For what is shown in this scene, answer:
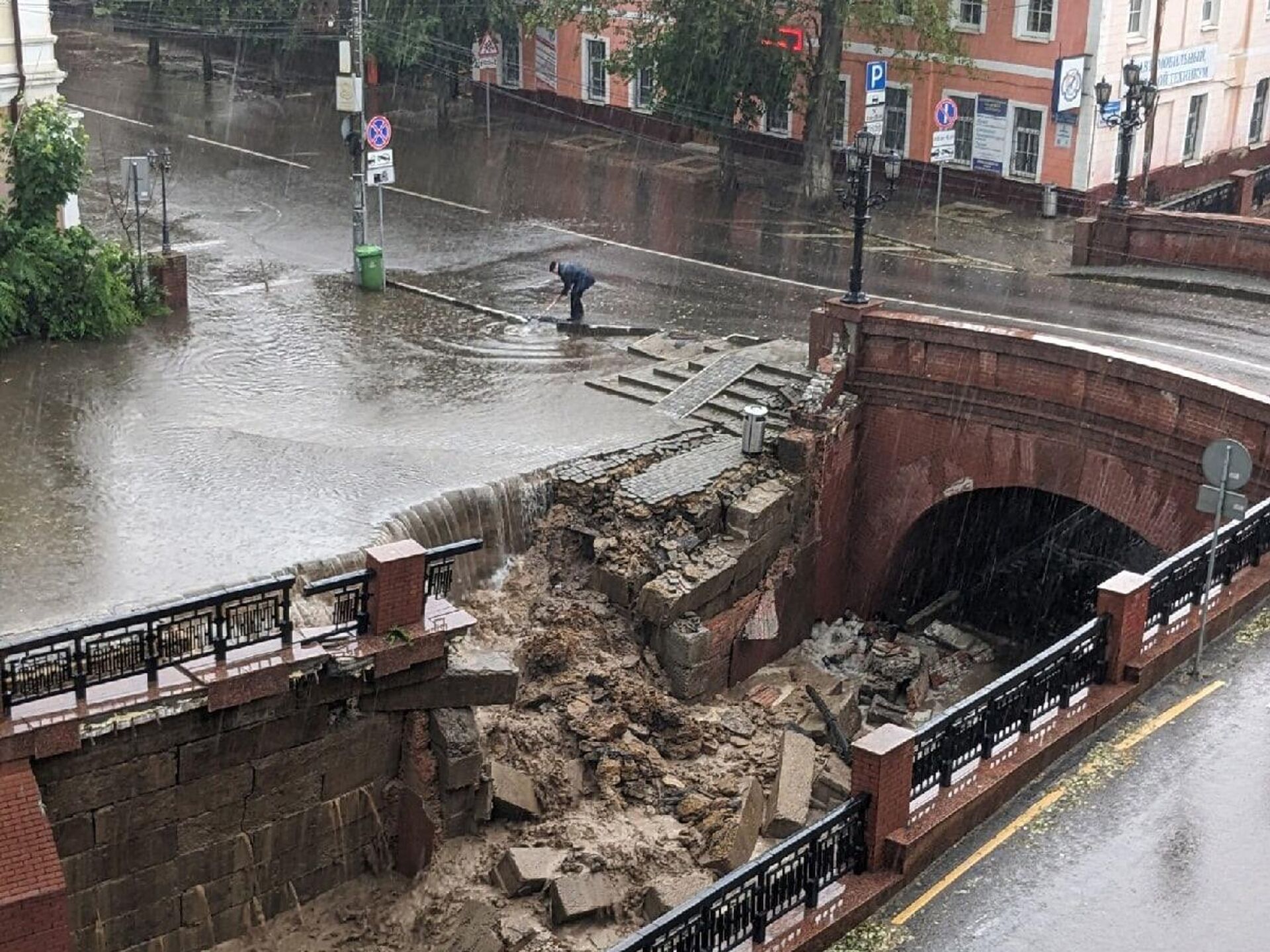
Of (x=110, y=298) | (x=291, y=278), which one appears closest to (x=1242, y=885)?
(x=110, y=298)

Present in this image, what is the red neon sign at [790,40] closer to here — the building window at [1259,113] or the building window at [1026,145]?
the building window at [1026,145]

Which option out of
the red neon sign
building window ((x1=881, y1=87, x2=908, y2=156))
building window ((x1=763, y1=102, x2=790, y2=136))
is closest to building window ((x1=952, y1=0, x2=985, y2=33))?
building window ((x1=881, y1=87, x2=908, y2=156))

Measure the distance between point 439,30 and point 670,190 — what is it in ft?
33.9

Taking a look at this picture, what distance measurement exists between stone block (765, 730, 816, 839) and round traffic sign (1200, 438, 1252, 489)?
5.59 metres

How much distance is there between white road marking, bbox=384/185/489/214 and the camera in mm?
34500

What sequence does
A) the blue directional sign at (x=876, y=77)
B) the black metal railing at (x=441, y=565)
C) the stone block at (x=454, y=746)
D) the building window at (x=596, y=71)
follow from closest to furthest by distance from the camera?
the black metal railing at (x=441, y=565) → the stone block at (x=454, y=746) → the blue directional sign at (x=876, y=77) → the building window at (x=596, y=71)

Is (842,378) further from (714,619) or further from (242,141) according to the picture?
(242,141)

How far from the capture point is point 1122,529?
1026 inches

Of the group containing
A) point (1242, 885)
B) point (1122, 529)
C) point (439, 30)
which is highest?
point (439, 30)

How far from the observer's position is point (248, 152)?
3938cm

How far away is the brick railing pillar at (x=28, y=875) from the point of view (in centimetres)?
1213

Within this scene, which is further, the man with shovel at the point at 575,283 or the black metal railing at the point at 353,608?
the man with shovel at the point at 575,283

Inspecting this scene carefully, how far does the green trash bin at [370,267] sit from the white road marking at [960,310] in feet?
18.8

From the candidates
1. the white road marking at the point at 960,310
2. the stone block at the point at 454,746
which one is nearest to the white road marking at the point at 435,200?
the white road marking at the point at 960,310
